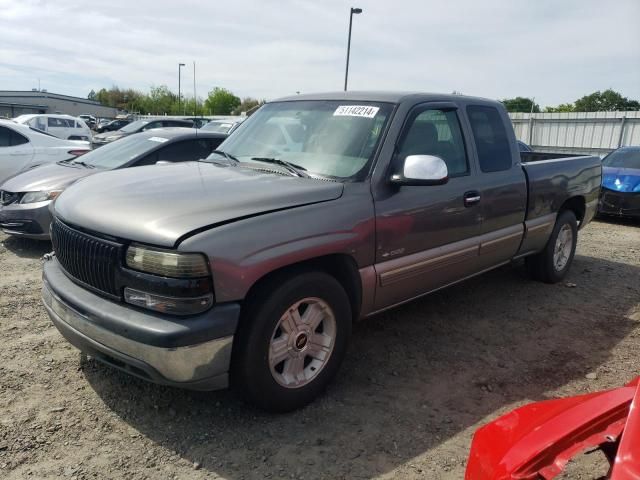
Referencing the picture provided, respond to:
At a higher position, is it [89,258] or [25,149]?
[25,149]

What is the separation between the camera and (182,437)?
2.85 m

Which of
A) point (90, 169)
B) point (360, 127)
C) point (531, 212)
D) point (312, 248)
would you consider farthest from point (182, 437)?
point (90, 169)

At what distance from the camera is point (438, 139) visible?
4.00 m

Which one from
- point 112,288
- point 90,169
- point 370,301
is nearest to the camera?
point 112,288

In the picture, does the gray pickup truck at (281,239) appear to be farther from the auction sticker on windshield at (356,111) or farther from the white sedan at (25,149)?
the white sedan at (25,149)

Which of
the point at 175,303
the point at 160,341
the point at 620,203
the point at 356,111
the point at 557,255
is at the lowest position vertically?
the point at 557,255

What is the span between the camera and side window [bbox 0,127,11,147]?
28.0ft

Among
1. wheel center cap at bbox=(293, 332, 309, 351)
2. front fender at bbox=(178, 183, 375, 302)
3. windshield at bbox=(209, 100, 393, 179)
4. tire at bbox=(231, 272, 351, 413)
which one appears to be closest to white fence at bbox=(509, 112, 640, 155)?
windshield at bbox=(209, 100, 393, 179)

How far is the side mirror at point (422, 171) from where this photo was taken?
3287 mm

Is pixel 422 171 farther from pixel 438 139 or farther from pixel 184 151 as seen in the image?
pixel 184 151

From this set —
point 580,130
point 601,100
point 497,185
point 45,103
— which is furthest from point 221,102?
point 497,185

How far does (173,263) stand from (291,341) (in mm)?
855

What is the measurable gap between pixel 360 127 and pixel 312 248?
3.65 feet

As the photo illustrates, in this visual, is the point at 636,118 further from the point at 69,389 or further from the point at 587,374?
the point at 69,389
